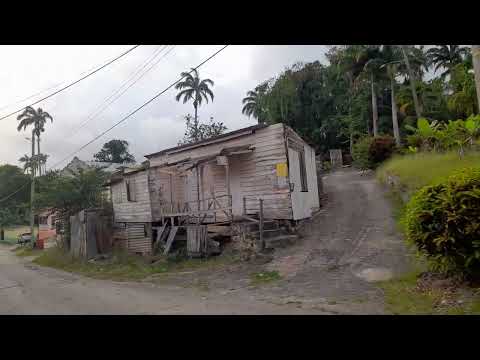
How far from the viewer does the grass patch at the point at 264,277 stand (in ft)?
30.7

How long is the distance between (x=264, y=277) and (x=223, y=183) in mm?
6893

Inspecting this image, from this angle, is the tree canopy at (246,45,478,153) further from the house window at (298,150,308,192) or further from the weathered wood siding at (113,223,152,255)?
the weathered wood siding at (113,223,152,255)

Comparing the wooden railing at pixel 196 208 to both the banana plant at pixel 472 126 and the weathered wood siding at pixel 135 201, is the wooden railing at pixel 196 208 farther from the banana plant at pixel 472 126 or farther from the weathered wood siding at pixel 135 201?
the banana plant at pixel 472 126

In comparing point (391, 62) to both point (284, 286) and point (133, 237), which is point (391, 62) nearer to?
point (133, 237)

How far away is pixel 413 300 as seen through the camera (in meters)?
6.02

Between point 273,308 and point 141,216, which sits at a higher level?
point 141,216

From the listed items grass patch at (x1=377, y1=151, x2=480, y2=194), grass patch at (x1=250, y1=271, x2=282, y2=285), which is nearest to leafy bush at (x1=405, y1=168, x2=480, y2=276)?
grass patch at (x1=250, y1=271, x2=282, y2=285)

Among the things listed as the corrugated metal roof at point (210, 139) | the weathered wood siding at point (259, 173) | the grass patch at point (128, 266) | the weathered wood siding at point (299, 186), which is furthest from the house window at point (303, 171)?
the grass patch at point (128, 266)

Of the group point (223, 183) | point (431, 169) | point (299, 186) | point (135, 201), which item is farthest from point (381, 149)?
point (135, 201)

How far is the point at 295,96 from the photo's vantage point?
37.3m

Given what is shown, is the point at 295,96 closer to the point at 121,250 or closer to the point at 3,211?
the point at 121,250

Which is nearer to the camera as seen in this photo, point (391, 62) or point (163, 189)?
point (163, 189)
